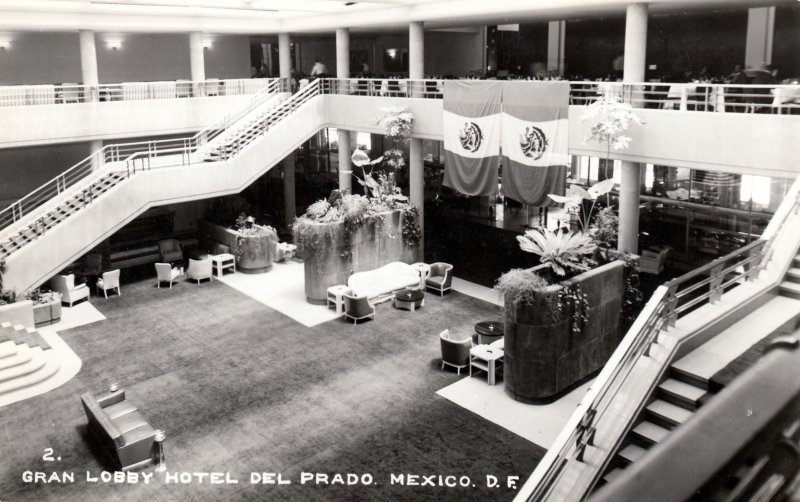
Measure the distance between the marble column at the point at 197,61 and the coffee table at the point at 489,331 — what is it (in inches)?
618

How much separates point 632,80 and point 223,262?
13448mm

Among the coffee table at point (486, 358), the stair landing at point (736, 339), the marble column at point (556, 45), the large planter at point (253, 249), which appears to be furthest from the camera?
the marble column at point (556, 45)

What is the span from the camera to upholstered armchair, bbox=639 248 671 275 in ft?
70.2

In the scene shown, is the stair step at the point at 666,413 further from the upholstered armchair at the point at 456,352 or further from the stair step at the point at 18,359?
the stair step at the point at 18,359

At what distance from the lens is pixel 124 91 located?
81.3 feet

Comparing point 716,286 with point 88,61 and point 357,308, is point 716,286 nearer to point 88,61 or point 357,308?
point 357,308

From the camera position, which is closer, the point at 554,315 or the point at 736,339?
the point at 736,339

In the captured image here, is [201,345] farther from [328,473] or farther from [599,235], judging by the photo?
[599,235]

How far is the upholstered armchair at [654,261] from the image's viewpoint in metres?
21.4

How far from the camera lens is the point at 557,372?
45.1 feet

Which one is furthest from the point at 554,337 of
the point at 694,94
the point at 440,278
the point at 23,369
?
the point at 23,369

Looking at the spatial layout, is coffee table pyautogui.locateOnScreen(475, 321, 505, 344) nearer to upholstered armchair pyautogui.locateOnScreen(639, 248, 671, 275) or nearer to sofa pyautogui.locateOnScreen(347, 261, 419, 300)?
sofa pyautogui.locateOnScreen(347, 261, 419, 300)

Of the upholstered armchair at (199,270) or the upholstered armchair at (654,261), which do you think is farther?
the upholstered armchair at (199,270)

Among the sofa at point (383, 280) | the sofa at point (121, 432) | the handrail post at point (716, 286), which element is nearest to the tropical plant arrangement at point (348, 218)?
the sofa at point (383, 280)
